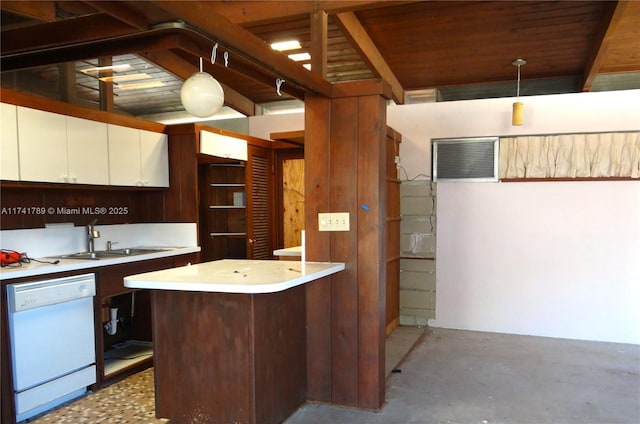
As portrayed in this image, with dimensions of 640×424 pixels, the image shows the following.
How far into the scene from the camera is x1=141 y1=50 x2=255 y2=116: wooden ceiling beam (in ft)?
14.6

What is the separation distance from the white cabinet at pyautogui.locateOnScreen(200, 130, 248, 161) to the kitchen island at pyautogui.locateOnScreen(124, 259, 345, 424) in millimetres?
1816

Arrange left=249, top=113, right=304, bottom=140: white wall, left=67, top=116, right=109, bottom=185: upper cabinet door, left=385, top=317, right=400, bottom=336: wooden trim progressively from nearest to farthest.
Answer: left=67, top=116, right=109, bottom=185: upper cabinet door → left=385, top=317, right=400, bottom=336: wooden trim → left=249, top=113, right=304, bottom=140: white wall

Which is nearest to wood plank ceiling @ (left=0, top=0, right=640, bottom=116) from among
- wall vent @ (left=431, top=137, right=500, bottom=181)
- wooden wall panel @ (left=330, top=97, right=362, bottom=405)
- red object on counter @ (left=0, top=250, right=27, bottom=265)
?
wooden wall panel @ (left=330, top=97, right=362, bottom=405)

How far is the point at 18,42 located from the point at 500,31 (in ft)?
12.6

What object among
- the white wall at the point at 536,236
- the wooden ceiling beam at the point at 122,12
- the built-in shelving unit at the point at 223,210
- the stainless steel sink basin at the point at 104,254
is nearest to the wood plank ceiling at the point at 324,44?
the wooden ceiling beam at the point at 122,12

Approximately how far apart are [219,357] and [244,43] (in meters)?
1.61

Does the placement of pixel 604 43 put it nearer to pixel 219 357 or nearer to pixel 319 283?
pixel 319 283

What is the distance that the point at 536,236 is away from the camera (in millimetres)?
4340

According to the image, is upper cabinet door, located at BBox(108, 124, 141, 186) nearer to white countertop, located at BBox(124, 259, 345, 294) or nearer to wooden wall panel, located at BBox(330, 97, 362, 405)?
white countertop, located at BBox(124, 259, 345, 294)

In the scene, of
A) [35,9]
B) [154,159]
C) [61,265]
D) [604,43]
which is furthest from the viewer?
[154,159]

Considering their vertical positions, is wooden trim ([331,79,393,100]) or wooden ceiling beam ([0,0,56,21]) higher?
wooden ceiling beam ([0,0,56,21])

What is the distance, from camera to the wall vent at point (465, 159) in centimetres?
445

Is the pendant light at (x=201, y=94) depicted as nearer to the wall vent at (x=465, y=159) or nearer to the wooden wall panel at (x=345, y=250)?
the wooden wall panel at (x=345, y=250)

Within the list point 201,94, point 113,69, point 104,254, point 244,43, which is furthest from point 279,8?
point 113,69
